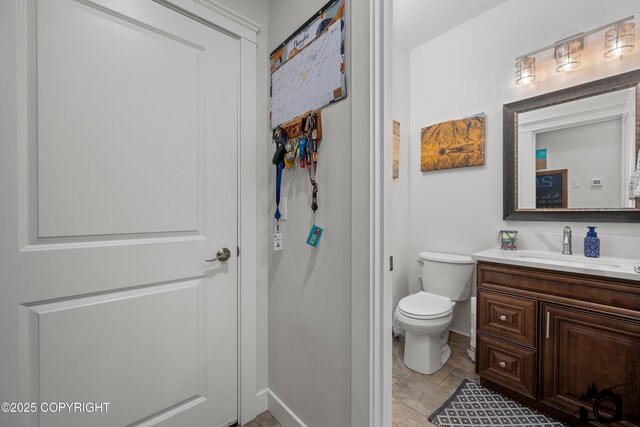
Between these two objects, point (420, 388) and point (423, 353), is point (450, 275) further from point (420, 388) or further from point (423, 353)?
point (420, 388)

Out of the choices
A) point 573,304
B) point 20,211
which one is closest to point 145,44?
point 20,211

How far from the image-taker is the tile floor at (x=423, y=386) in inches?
58.9

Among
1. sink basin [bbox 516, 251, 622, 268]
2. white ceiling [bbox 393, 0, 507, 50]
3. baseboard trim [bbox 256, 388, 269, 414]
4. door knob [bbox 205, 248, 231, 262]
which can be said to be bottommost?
baseboard trim [bbox 256, 388, 269, 414]

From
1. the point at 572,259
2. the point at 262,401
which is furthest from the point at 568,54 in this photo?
the point at 262,401

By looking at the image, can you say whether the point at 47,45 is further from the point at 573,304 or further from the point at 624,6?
the point at 624,6

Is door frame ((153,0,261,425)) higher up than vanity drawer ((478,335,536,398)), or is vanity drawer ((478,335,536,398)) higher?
door frame ((153,0,261,425))

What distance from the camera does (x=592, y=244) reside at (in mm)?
1593

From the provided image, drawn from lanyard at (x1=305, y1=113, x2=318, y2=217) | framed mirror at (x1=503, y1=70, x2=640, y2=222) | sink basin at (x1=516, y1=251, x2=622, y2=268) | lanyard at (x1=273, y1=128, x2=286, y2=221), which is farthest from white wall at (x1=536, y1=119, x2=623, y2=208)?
lanyard at (x1=273, y1=128, x2=286, y2=221)

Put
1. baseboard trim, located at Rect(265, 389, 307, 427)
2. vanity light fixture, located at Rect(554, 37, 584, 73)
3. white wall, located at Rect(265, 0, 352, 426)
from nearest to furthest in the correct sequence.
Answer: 1. white wall, located at Rect(265, 0, 352, 426)
2. baseboard trim, located at Rect(265, 389, 307, 427)
3. vanity light fixture, located at Rect(554, 37, 584, 73)

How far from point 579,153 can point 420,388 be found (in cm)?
191

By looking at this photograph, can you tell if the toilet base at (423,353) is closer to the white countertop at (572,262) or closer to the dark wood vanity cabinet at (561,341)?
the dark wood vanity cabinet at (561,341)

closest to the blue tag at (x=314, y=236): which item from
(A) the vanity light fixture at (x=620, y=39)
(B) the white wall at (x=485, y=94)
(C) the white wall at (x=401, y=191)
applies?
(C) the white wall at (x=401, y=191)

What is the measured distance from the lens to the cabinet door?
4.02 feet

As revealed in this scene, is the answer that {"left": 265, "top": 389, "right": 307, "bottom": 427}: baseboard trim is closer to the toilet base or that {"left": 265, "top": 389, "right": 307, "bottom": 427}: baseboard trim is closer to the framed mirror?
the toilet base
